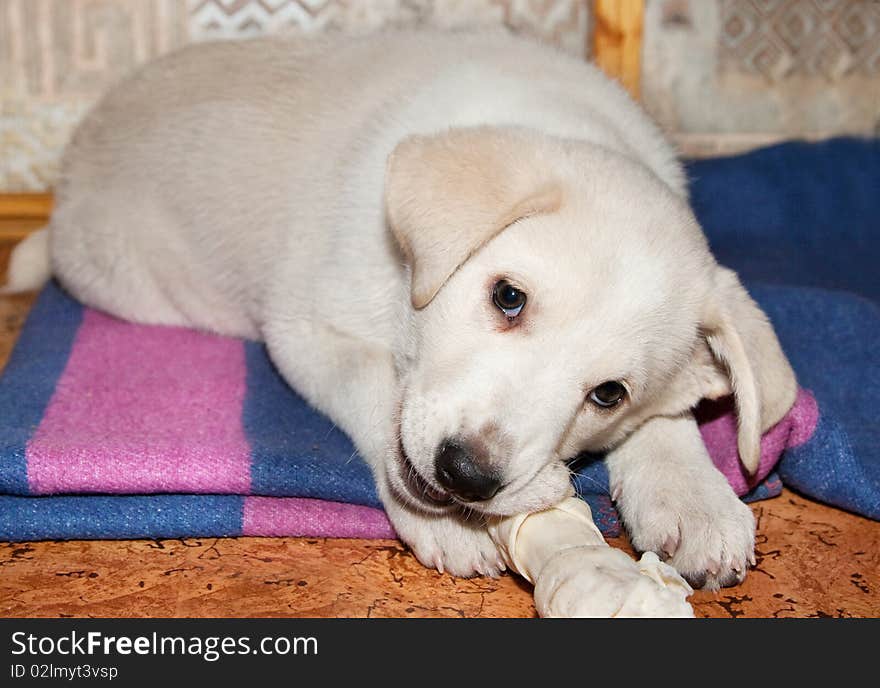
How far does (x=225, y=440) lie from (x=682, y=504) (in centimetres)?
122

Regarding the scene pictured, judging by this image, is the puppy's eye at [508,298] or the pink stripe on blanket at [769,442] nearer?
the puppy's eye at [508,298]

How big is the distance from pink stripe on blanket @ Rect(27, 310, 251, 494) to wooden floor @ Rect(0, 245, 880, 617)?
0.55 feet

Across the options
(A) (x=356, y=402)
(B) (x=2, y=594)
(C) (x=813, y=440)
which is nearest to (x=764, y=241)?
(C) (x=813, y=440)

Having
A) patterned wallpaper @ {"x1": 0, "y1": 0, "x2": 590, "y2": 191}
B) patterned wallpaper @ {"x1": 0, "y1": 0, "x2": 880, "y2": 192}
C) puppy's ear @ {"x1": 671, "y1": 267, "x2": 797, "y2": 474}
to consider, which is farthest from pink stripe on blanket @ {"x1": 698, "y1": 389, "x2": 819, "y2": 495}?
patterned wallpaper @ {"x1": 0, "y1": 0, "x2": 590, "y2": 191}

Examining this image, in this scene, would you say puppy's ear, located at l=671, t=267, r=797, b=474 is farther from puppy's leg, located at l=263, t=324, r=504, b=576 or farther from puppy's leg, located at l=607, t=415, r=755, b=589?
puppy's leg, located at l=263, t=324, r=504, b=576

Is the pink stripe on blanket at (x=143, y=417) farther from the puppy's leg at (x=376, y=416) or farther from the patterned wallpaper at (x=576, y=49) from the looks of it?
the patterned wallpaper at (x=576, y=49)

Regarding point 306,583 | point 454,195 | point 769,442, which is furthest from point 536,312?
point 769,442

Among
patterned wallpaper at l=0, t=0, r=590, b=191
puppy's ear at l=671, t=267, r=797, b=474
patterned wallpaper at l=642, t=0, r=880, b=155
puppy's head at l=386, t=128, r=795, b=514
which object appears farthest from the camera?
patterned wallpaper at l=642, t=0, r=880, b=155

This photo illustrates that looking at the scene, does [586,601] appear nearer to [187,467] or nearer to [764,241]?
[187,467]

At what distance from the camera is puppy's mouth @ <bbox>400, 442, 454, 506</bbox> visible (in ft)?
8.39

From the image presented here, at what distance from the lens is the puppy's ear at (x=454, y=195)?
8.13ft

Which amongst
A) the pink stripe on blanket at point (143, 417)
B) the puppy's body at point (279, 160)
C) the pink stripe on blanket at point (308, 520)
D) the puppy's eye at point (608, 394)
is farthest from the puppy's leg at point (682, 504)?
the pink stripe on blanket at point (143, 417)

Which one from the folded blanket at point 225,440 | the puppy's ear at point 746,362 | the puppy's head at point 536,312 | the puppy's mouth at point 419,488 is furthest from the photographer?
the folded blanket at point 225,440

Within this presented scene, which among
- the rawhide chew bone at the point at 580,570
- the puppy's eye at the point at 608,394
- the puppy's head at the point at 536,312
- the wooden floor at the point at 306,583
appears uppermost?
the puppy's head at the point at 536,312
